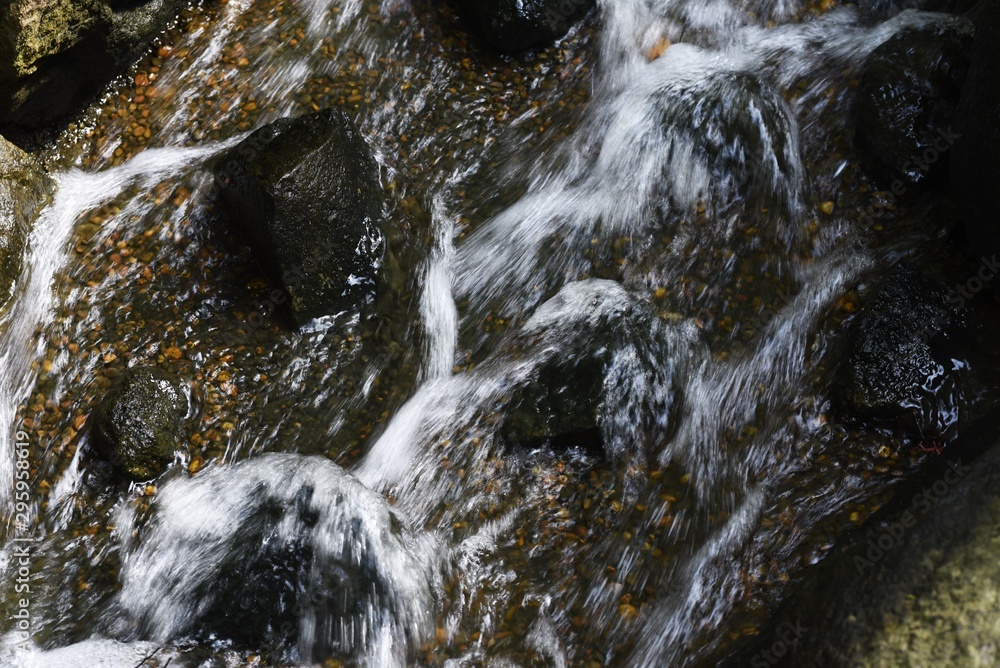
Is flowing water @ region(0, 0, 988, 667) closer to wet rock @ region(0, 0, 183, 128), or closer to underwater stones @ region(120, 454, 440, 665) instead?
underwater stones @ region(120, 454, 440, 665)

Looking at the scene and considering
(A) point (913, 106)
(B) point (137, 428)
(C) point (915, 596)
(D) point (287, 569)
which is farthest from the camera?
(A) point (913, 106)

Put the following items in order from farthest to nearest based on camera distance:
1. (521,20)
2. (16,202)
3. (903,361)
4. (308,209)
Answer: (521,20)
(16,202)
(308,209)
(903,361)

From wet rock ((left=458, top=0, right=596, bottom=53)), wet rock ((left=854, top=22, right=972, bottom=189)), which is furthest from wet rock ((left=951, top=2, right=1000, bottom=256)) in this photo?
wet rock ((left=458, top=0, right=596, bottom=53))

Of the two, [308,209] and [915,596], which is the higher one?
[308,209]

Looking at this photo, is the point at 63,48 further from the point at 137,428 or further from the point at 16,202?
the point at 137,428

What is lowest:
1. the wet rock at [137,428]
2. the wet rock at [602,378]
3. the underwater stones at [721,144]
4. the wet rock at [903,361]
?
the wet rock at [903,361]

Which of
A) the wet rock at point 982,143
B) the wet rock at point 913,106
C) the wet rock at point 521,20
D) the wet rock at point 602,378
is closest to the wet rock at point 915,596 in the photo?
the wet rock at point 602,378

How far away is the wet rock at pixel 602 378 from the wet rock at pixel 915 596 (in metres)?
1.52

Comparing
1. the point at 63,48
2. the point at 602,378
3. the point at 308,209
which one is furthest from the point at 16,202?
the point at 602,378

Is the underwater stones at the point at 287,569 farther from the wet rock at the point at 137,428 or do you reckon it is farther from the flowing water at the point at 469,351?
the wet rock at the point at 137,428

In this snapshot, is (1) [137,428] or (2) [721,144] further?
(2) [721,144]

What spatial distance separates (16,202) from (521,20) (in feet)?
12.9

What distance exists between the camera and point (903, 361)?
14.8 feet

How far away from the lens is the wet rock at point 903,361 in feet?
14.5
